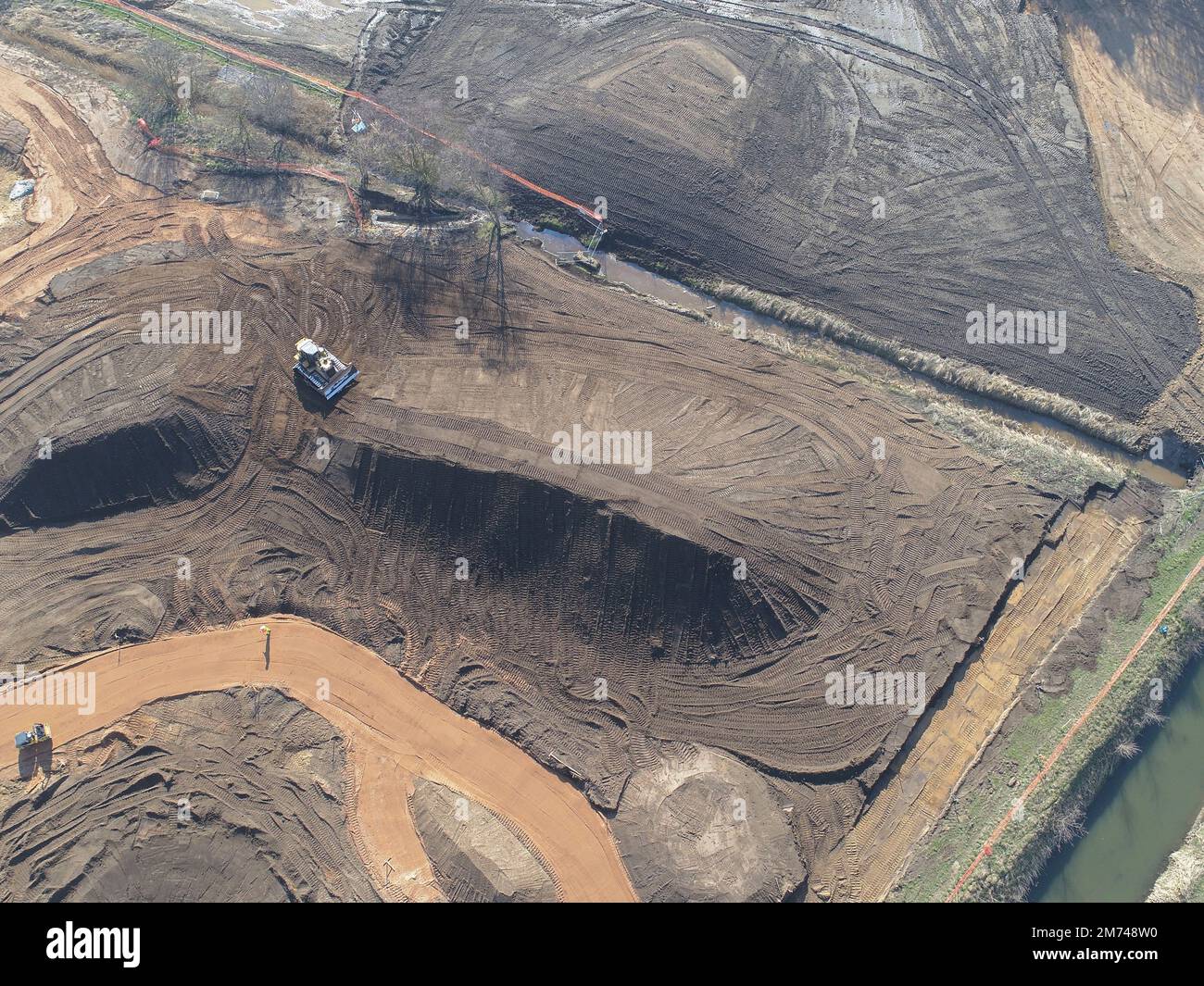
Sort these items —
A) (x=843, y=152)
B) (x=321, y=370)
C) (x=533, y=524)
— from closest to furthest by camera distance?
(x=533, y=524)
(x=321, y=370)
(x=843, y=152)

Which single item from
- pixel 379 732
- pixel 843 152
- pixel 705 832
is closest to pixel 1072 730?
pixel 705 832

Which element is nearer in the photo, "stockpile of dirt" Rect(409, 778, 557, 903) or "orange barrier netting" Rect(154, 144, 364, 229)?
"stockpile of dirt" Rect(409, 778, 557, 903)

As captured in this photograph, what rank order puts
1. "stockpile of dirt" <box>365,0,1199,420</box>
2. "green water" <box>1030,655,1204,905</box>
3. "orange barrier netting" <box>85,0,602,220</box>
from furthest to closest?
"orange barrier netting" <box>85,0,602,220</box>, "stockpile of dirt" <box>365,0,1199,420</box>, "green water" <box>1030,655,1204,905</box>


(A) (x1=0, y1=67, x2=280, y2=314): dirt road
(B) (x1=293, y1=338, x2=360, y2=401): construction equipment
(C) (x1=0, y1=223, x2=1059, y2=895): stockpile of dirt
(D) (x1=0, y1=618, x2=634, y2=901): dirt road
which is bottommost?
(D) (x1=0, y1=618, x2=634, y2=901): dirt road

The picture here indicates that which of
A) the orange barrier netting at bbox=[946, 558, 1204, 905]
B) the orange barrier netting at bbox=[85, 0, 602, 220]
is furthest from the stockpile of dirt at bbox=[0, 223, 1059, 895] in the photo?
the orange barrier netting at bbox=[85, 0, 602, 220]

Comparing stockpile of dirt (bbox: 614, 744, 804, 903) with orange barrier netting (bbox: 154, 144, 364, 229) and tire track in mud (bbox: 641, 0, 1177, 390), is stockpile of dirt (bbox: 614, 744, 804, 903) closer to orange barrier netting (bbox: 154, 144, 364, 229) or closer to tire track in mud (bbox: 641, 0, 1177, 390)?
tire track in mud (bbox: 641, 0, 1177, 390)

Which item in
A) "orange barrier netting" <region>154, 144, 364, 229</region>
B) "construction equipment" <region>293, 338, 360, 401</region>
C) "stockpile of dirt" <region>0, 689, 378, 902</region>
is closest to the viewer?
Result: "stockpile of dirt" <region>0, 689, 378, 902</region>

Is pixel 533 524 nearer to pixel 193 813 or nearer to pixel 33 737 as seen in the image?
pixel 193 813

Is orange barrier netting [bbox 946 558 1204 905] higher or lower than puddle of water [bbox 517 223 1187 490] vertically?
lower
